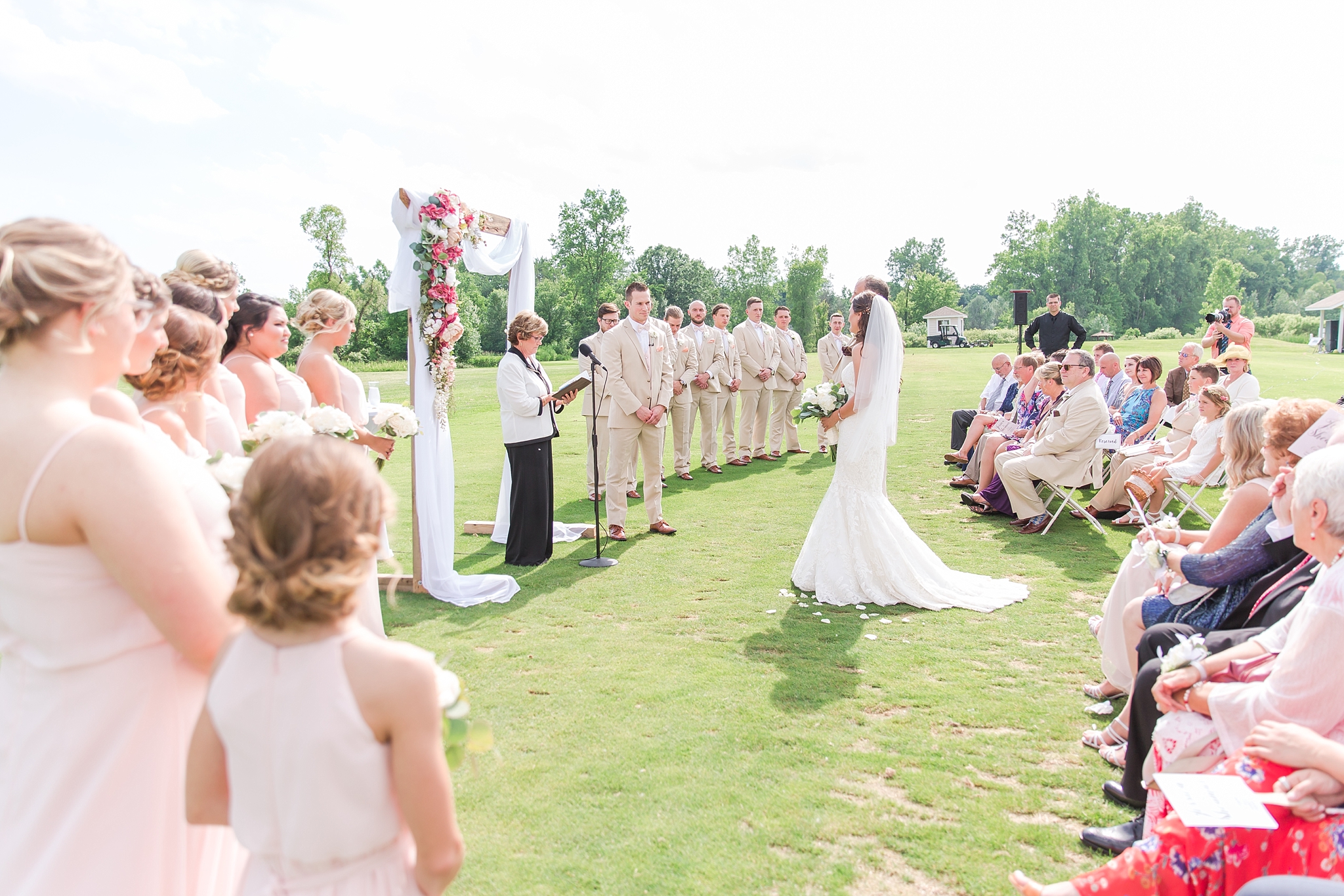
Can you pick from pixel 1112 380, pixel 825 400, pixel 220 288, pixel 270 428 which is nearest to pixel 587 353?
pixel 825 400

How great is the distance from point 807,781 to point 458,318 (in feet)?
17.0

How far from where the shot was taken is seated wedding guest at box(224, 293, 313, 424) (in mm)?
4516

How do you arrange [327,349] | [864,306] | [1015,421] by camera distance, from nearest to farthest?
[327,349]
[864,306]
[1015,421]

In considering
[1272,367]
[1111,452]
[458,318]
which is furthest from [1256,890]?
[1272,367]

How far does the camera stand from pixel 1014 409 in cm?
1184

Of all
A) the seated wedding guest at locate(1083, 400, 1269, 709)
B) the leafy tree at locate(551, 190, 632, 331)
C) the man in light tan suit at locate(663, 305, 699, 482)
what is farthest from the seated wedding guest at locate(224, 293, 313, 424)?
the leafy tree at locate(551, 190, 632, 331)

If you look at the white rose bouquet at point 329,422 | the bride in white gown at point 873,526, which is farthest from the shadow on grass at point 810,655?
the white rose bouquet at point 329,422

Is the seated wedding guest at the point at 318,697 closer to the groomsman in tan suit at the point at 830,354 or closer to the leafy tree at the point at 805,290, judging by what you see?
the groomsman in tan suit at the point at 830,354

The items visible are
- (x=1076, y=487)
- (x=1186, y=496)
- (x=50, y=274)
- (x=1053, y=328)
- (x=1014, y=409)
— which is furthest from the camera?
(x=1053, y=328)

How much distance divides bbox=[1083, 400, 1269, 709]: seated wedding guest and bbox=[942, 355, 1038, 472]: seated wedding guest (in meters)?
6.63

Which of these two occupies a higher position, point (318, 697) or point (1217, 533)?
point (318, 697)

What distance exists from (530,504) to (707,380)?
21.3 feet

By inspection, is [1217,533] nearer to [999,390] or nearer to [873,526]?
[873,526]

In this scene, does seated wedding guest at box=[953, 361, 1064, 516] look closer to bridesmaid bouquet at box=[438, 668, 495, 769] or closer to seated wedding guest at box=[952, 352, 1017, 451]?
seated wedding guest at box=[952, 352, 1017, 451]
